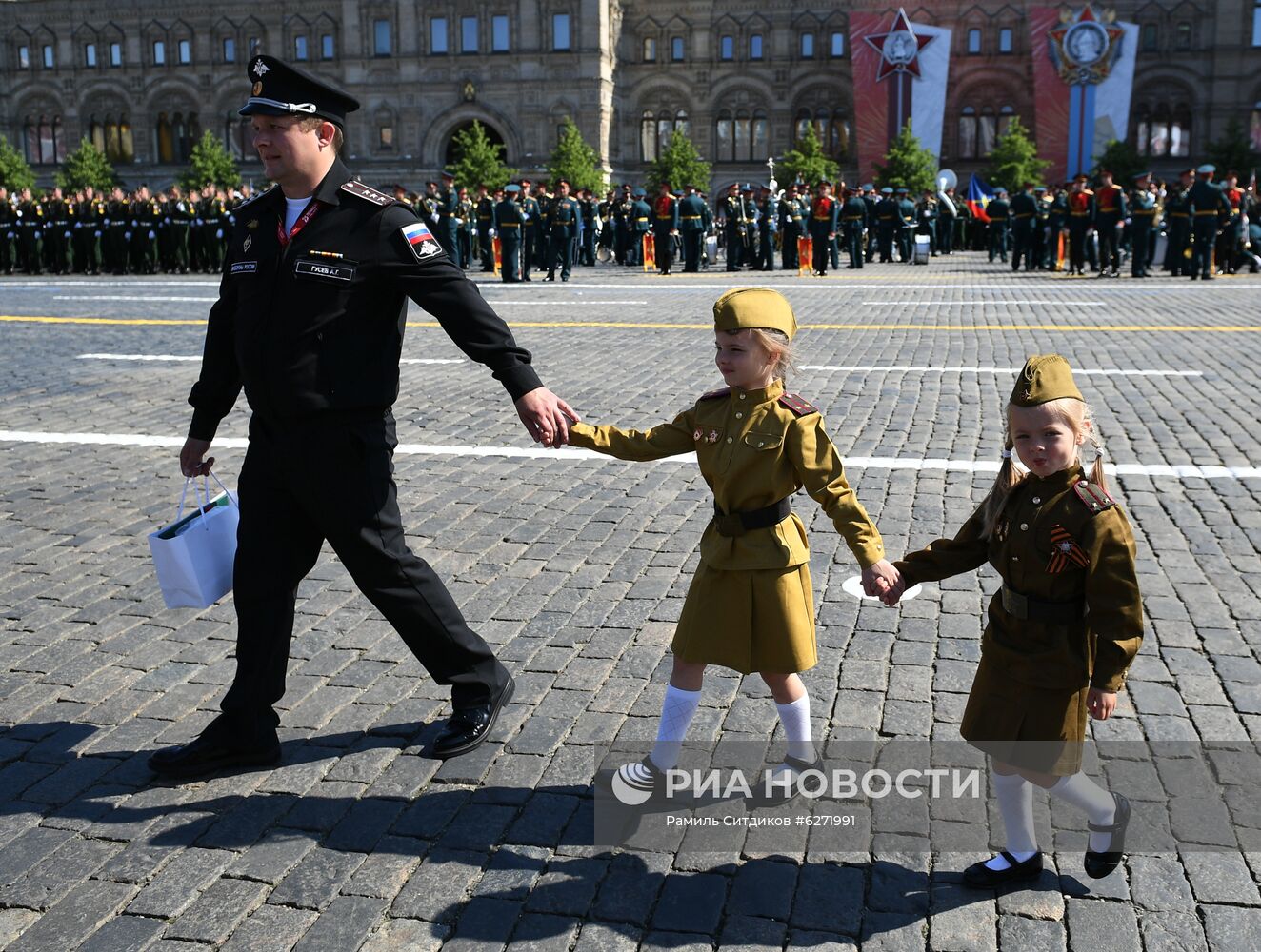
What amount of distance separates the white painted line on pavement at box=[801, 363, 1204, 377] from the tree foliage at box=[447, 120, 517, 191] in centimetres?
4692

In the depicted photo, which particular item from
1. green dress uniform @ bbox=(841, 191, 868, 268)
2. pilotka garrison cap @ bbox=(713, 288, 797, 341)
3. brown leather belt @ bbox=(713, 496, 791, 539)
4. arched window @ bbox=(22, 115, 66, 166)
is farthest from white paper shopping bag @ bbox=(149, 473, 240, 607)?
arched window @ bbox=(22, 115, 66, 166)

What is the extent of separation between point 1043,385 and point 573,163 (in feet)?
194

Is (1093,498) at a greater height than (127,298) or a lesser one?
greater

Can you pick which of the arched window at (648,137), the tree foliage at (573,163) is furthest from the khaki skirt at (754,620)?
the arched window at (648,137)

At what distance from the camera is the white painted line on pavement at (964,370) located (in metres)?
10.3

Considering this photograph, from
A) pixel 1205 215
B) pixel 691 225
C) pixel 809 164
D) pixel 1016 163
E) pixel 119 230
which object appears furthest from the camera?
pixel 809 164

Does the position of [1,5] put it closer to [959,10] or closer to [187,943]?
[959,10]

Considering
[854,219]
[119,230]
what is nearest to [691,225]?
[854,219]

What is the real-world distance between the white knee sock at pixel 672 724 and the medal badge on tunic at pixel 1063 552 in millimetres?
982

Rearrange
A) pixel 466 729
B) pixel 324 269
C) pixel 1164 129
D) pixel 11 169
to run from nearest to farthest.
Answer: pixel 324 269, pixel 466 729, pixel 11 169, pixel 1164 129

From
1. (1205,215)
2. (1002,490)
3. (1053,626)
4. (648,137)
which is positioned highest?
(648,137)

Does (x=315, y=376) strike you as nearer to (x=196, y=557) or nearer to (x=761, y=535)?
(x=196, y=557)

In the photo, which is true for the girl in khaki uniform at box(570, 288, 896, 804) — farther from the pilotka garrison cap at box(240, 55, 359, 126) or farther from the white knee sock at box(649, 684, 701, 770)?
the pilotka garrison cap at box(240, 55, 359, 126)

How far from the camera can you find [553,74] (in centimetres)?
6606
